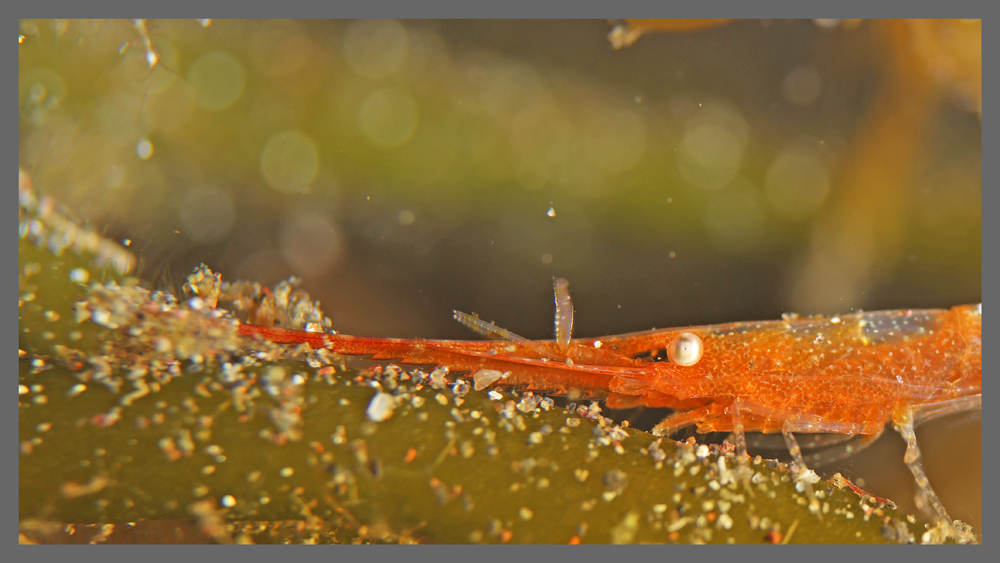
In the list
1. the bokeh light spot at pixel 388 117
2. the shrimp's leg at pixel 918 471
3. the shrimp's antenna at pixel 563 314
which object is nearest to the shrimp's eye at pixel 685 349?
the shrimp's antenna at pixel 563 314

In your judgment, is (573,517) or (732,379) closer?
(573,517)

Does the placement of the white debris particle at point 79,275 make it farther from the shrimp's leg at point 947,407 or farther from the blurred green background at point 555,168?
the shrimp's leg at point 947,407

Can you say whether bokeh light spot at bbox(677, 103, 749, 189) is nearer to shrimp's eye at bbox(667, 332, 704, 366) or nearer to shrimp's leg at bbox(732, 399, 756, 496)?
shrimp's eye at bbox(667, 332, 704, 366)

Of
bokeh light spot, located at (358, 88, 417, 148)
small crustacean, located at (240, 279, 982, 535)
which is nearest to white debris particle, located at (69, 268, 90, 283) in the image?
small crustacean, located at (240, 279, 982, 535)

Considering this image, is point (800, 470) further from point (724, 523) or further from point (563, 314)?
point (563, 314)

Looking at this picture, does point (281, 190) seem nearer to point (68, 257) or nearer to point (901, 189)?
point (68, 257)

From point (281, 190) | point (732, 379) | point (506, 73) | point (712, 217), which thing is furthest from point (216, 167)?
point (732, 379)
